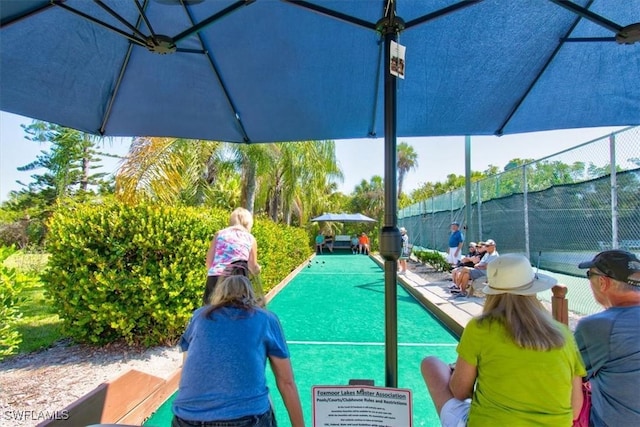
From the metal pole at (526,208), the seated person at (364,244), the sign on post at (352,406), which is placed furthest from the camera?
the seated person at (364,244)

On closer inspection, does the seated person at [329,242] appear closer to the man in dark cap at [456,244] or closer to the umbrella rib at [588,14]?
the man in dark cap at [456,244]

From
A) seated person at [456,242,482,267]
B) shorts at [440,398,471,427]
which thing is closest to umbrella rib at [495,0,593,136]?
shorts at [440,398,471,427]

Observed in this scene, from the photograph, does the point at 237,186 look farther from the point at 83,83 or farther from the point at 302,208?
the point at 83,83

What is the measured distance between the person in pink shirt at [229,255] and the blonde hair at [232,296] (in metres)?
1.71

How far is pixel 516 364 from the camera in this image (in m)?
1.51

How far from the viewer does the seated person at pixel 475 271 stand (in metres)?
6.71

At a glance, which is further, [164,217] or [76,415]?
[164,217]

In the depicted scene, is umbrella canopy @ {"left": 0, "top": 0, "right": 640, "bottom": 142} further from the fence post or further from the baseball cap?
the fence post

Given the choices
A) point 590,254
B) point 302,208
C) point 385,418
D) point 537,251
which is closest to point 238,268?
point 385,418

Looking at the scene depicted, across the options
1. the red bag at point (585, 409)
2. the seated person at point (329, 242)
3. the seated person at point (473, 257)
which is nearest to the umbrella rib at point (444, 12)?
the red bag at point (585, 409)

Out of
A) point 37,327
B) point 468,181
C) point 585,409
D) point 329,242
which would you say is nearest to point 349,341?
point 585,409

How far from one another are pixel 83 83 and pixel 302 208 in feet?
55.2

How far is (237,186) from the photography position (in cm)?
1469

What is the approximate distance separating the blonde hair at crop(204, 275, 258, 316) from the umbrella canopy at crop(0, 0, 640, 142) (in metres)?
1.29
